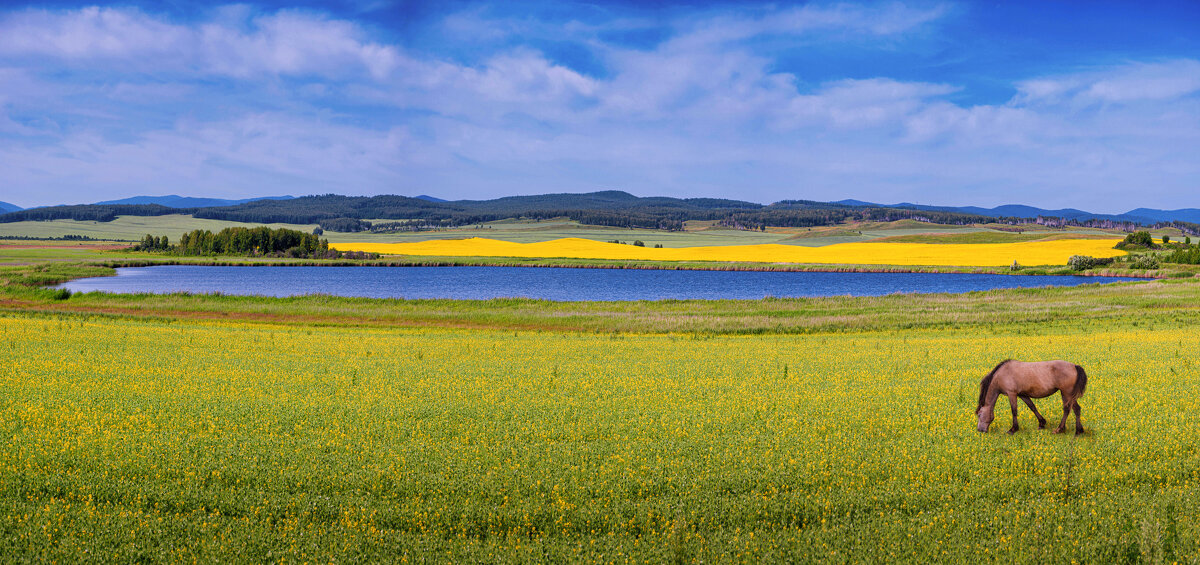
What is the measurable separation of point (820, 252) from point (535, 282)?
6749cm

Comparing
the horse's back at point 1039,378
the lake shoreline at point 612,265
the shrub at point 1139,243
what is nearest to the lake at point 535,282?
the lake shoreline at point 612,265

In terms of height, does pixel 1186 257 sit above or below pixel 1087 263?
above

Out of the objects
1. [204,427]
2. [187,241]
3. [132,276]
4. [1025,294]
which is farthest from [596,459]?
[187,241]

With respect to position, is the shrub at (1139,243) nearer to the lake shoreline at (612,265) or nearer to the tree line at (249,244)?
the lake shoreline at (612,265)

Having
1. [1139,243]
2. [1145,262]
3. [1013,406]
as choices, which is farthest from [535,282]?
[1139,243]

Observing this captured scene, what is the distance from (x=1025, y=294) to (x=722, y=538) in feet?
187

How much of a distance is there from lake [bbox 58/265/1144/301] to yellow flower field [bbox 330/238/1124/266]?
18008 mm

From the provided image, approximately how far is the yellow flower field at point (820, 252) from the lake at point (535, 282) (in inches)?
709

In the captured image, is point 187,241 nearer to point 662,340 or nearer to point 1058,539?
point 662,340

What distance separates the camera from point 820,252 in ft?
438

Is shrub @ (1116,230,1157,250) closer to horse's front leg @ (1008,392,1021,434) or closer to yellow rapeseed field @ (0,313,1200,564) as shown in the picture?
yellow rapeseed field @ (0,313,1200,564)

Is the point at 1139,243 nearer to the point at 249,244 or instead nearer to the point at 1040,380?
the point at 1040,380

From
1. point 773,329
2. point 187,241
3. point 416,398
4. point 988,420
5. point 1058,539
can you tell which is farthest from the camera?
point 187,241

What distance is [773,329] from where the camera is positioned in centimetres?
3741
